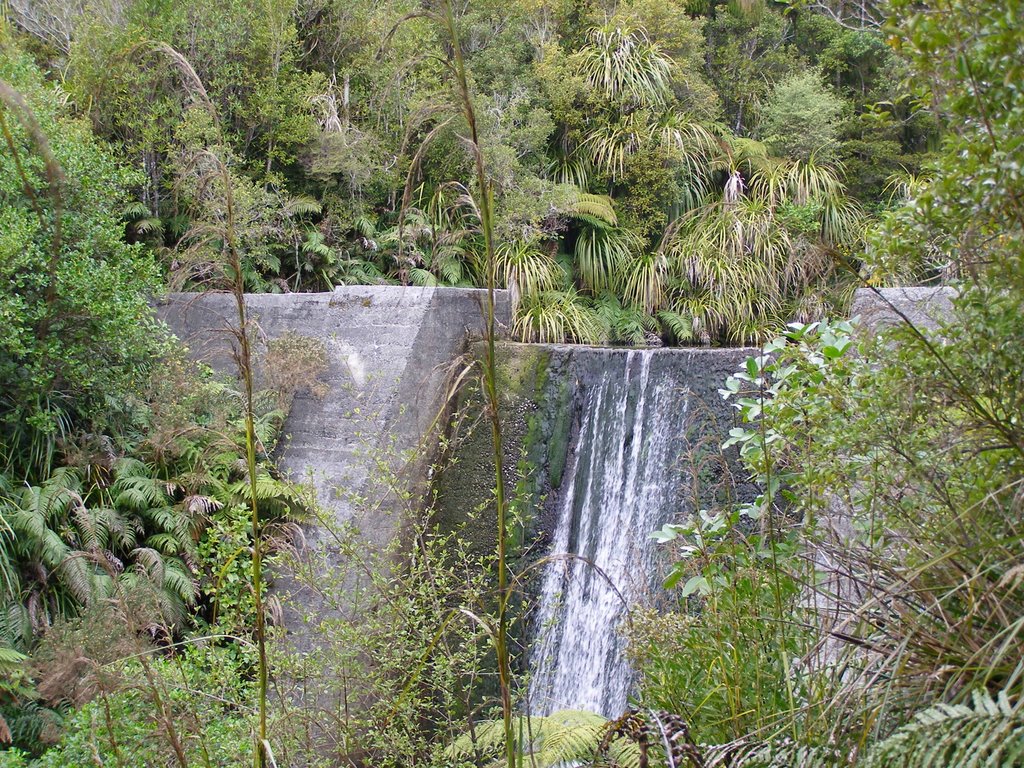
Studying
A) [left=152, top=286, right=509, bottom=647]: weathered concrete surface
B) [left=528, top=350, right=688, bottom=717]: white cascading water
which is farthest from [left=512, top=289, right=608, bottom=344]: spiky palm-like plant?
[left=528, top=350, right=688, bottom=717]: white cascading water

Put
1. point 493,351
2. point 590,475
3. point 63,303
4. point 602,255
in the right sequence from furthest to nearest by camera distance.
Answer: point 602,255, point 590,475, point 63,303, point 493,351

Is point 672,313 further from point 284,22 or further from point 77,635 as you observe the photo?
point 77,635

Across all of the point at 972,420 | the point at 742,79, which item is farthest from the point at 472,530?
the point at 742,79

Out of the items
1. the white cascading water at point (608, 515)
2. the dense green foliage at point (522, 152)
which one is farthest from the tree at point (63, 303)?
the white cascading water at point (608, 515)

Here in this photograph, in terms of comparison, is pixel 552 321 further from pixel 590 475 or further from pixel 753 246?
pixel 753 246

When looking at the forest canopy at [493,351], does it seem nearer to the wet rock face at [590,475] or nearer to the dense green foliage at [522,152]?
the dense green foliage at [522,152]

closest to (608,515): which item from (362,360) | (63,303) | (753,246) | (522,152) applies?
(362,360)

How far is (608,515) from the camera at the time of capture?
6.61 metres

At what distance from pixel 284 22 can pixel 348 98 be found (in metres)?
1.18

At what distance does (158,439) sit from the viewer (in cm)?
685

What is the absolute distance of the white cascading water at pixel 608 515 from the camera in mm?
6039

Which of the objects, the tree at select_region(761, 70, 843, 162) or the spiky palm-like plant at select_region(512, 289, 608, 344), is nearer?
the spiky palm-like plant at select_region(512, 289, 608, 344)

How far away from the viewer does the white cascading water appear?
604 centimetres

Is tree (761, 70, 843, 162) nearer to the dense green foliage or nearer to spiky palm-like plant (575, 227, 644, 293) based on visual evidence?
the dense green foliage
